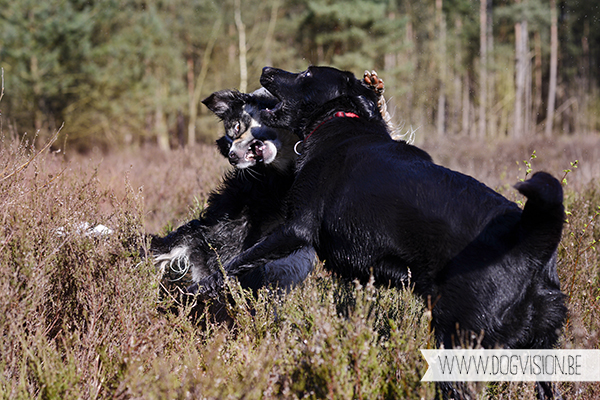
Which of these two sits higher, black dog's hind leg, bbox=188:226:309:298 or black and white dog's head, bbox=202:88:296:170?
black and white dog's head, bbox=202:88:296:170

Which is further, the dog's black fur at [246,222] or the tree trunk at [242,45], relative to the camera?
the tree trunk at [242,45]

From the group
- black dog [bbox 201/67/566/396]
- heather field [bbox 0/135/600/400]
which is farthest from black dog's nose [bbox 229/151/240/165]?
heather field [bbox 0/135/600/400]

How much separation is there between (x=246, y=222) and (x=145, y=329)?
136 centimetres

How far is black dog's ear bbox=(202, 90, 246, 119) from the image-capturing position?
13.4ft

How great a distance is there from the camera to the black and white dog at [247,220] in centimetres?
358

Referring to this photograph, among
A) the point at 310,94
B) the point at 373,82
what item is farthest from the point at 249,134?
the point at 373,82

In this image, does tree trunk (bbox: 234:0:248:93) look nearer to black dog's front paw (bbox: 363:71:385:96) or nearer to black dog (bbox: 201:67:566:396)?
black dog's front paw (bbox: 363:71:385:96)

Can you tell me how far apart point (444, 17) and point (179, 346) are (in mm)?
34535

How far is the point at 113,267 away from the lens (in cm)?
263

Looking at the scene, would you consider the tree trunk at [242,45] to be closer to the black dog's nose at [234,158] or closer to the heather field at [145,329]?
the black dog's nose at [234,158]

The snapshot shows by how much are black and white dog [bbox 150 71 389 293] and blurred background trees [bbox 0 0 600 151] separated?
6.57ft

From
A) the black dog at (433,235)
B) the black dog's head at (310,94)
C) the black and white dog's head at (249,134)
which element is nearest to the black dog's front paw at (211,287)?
the black dog at (433,235)

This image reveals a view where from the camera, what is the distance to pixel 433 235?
2.21 meters

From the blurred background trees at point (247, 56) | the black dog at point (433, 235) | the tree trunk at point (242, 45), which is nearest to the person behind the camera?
the black dog at point (433, 235)
